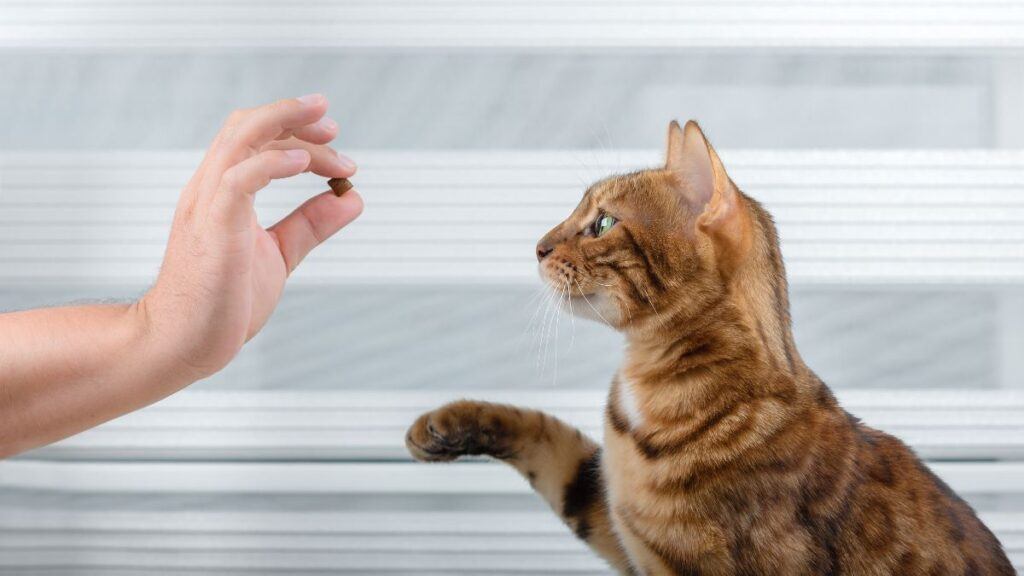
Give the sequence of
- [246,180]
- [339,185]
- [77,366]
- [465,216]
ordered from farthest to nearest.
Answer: [465,216]
[339,185]
[77,366]
[246,180]

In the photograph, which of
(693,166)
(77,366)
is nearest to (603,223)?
(693,166)

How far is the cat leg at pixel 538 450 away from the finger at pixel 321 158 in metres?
0.27

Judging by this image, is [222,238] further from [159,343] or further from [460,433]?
[460,433]

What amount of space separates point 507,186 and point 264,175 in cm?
77

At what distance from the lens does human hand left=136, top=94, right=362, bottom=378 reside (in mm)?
818

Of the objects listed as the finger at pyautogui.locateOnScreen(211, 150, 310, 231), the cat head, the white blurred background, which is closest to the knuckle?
the finger at pyautogui.locateOnScreen(211, 150, 310, 231)

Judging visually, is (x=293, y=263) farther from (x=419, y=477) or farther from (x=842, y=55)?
(x=842, y=55)

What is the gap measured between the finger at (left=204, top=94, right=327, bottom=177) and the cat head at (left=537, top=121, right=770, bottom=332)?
289 millimetres

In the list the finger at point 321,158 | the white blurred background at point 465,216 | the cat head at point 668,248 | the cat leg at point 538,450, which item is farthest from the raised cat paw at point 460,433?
the white blurred background at point 465,216

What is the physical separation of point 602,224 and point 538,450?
254 mm

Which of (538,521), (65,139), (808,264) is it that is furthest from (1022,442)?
(65,139)

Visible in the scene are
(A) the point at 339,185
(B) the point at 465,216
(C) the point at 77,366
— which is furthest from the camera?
(B) the point at 465,216

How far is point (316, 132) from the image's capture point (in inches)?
36.8

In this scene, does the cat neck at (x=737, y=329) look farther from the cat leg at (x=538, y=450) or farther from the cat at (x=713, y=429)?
the cat leg at (x=538, y=450)
